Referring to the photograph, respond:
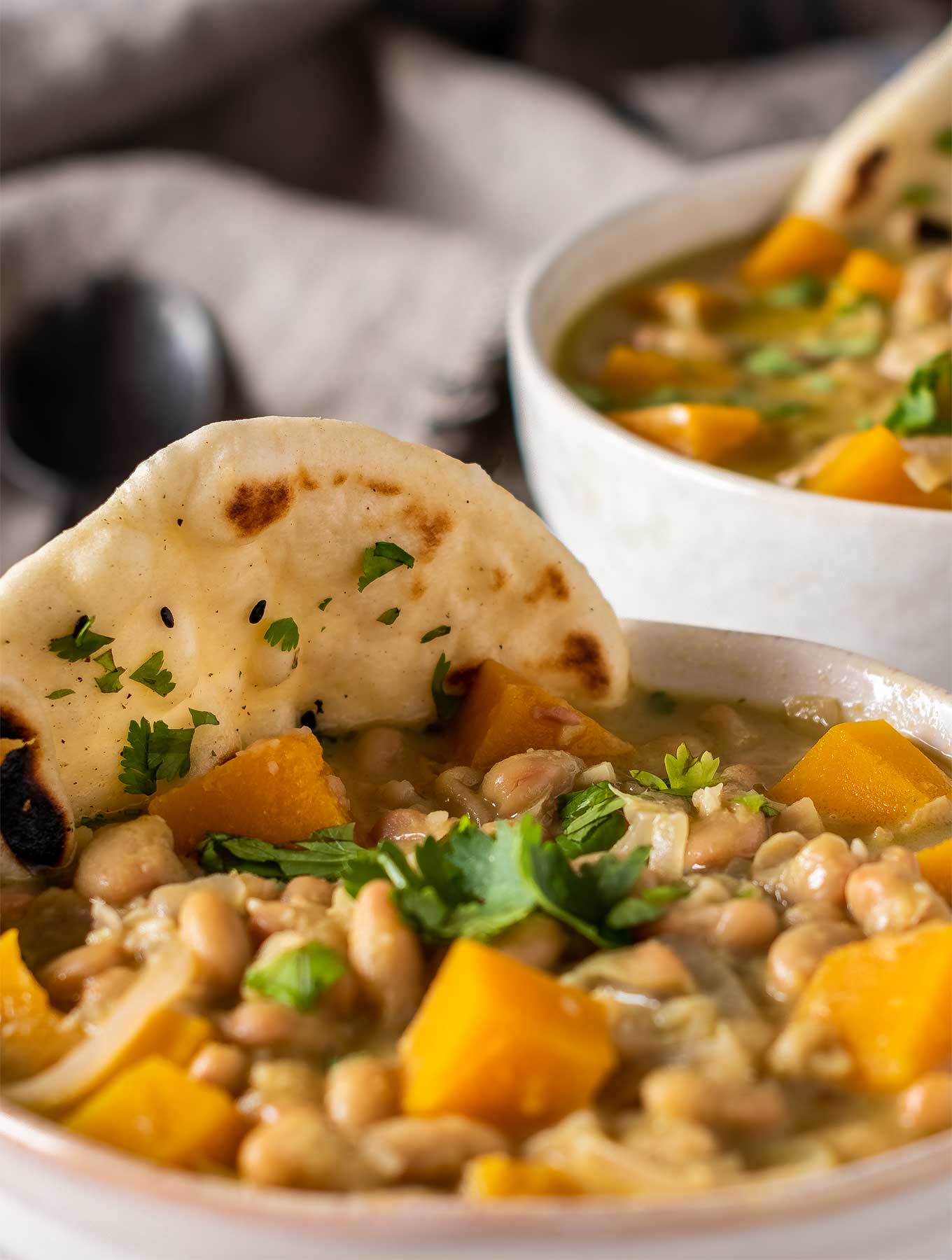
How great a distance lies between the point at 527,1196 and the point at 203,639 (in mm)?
992

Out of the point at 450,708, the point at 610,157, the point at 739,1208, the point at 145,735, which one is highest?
the point at 739,1208

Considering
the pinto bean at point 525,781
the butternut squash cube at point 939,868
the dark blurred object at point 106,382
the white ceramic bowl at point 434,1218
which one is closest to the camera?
the white ceramic bowl at point 434,1218

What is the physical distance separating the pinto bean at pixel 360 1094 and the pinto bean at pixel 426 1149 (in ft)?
0.10

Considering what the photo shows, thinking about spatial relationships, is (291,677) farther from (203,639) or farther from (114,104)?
(114,104)

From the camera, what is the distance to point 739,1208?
1.43 m

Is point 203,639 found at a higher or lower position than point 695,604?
higher

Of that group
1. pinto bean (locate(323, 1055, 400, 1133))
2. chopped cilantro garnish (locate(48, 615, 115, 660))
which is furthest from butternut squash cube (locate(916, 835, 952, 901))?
chopped cilantro garnish (locate(48, 615, 115, 660))

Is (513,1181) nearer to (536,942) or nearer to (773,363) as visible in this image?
(536,942)

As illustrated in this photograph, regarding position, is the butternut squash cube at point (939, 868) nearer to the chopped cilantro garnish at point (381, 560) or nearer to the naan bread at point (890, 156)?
the chopped cilantro garnish at point (381, 560)

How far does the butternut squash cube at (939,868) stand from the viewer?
2.00 meters

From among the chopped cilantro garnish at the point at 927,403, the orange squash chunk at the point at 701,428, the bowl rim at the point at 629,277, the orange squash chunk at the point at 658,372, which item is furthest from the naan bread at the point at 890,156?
the orange squash chunk at the point at 701,428

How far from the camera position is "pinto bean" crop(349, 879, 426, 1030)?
1.80 metres

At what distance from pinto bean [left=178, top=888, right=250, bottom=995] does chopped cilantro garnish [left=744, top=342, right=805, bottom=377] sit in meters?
2.28

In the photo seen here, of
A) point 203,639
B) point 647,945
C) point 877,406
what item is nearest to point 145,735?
point 203,639
